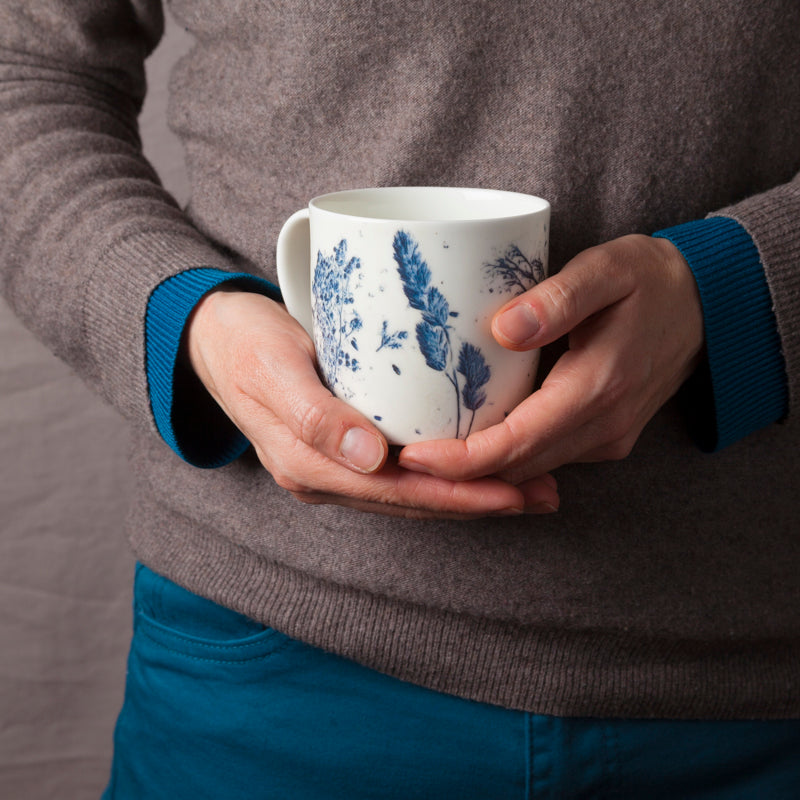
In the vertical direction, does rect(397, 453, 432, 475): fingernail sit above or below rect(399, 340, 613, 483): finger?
below

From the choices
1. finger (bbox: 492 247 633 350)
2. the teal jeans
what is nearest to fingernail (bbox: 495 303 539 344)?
finger (bbox: 492 247 633 350)

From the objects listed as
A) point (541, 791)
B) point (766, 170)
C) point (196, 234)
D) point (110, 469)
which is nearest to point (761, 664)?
point (541, 791)

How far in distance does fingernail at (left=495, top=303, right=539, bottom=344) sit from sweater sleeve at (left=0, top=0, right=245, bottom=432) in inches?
10.7

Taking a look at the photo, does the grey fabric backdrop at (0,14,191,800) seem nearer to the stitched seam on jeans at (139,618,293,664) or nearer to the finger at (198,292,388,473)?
the stitched seam on jeans at (139,618,293,664)

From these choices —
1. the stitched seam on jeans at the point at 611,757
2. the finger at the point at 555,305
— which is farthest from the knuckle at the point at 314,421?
the stitched seam on jeans at the point at 611,757

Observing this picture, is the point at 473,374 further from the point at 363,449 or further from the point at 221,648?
the point at 221,648

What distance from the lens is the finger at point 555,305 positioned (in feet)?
1.61

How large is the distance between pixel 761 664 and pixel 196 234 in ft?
1.88

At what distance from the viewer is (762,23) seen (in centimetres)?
61

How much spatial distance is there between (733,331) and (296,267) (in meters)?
0.29

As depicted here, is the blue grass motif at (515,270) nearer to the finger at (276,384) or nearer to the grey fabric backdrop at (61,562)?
the finger at (276,384)

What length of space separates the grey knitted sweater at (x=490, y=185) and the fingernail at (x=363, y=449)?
176mm

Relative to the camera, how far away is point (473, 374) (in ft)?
1.69

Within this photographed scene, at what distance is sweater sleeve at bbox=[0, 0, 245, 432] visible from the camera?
0.68 m
